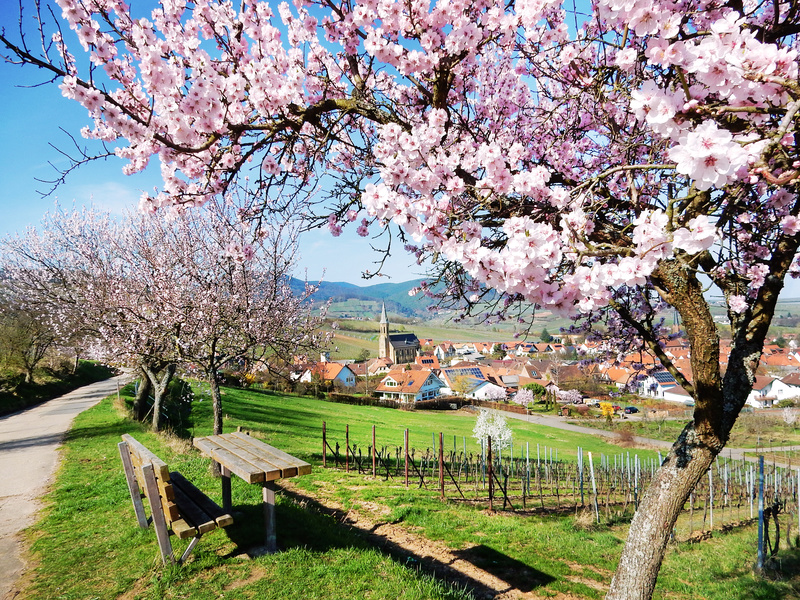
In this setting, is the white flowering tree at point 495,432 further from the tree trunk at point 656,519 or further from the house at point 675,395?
the house at point 675,395

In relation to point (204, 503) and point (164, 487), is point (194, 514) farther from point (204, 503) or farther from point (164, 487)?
point (164, 487)

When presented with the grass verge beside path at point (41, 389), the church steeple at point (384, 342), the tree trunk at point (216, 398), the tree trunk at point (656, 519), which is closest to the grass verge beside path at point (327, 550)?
the tree trunk at point (216, 398)

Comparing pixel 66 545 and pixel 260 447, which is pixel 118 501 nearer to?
pixel 66 545

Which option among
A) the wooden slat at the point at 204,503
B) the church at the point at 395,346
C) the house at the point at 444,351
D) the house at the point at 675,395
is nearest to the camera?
the wooden slat at the point at 204,503

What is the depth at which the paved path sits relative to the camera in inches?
183

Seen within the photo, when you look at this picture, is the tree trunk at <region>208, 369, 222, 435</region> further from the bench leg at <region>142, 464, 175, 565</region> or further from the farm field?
the farm field

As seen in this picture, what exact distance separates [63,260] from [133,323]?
9.79m

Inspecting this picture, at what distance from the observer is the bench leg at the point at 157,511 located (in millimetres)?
3689

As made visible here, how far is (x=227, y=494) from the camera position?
5.09 m

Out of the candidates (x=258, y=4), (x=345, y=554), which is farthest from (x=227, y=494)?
(x=258, y=4)

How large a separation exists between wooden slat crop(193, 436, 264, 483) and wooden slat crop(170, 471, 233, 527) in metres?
0.36

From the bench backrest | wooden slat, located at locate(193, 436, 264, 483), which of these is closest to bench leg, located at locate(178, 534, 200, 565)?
the bench backrest

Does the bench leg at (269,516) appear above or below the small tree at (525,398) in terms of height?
above

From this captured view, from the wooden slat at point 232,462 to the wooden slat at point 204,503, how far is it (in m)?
0.36
